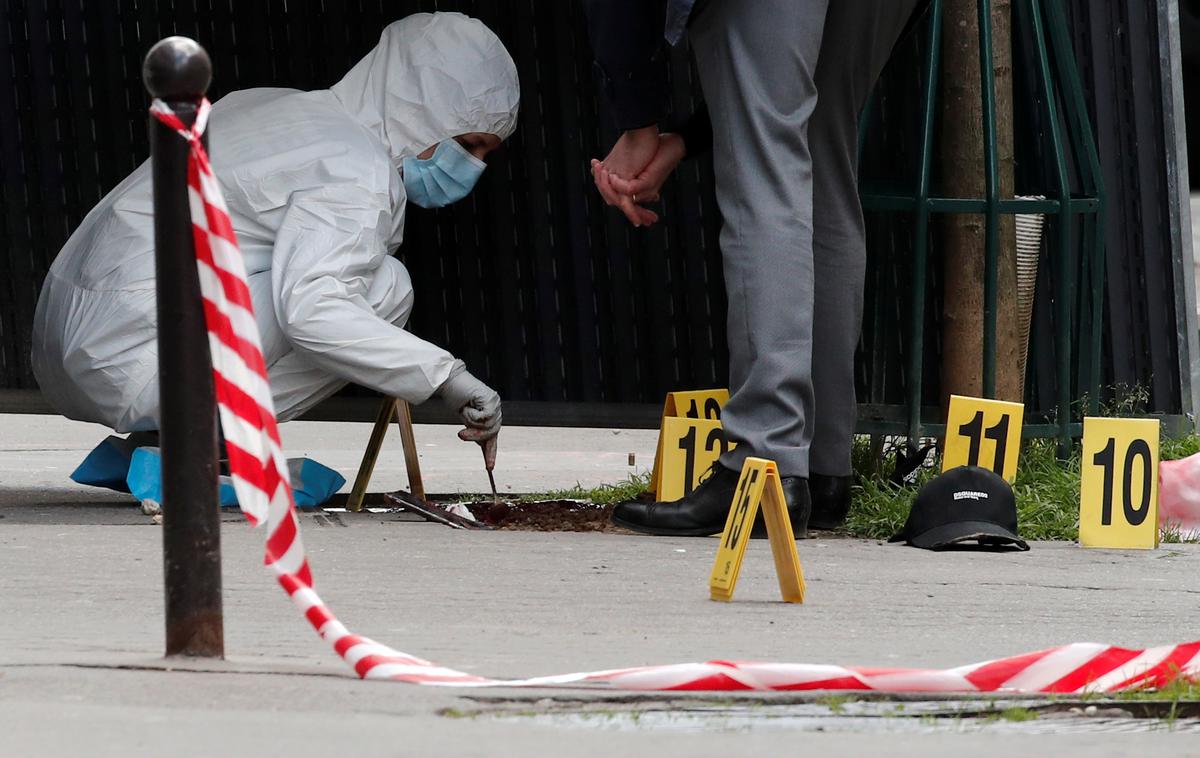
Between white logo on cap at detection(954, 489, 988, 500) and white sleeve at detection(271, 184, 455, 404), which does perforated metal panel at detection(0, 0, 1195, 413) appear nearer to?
white sleeve at detection(271, 184, 455, 404)

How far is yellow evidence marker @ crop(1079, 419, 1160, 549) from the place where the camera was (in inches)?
162

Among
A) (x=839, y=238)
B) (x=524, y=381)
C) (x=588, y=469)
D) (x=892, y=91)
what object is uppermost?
(x=892, y=91)

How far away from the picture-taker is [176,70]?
2.35 m

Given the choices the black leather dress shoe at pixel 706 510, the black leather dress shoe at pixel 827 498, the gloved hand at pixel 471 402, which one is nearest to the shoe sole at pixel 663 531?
the black leather dress shoe at pixel 706 510

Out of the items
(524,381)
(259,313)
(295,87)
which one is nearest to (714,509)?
(259,313)

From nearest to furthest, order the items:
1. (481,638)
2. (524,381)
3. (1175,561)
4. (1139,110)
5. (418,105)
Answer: (481,638), (1175,561), (418,105), (1139,110), (524,381)

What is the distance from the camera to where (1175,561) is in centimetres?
397

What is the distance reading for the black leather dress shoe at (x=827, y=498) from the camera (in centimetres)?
433

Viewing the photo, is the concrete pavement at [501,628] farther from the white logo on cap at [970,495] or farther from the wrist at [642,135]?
the wrist at [642,135]

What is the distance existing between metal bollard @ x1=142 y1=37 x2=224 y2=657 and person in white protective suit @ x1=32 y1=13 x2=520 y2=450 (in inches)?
78.8

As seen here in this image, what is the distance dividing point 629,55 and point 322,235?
2.86 feet

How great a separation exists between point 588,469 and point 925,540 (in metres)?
2.81

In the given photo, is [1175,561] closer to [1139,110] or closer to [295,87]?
[1139,110]

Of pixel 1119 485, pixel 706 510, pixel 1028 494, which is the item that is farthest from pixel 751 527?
pixel 1028 494
